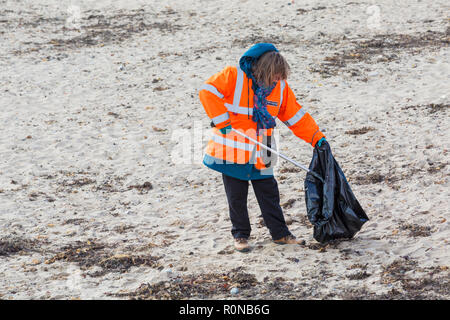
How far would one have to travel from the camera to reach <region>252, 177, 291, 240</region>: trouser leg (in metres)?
4.84

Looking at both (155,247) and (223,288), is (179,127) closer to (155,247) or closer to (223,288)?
(155,247)

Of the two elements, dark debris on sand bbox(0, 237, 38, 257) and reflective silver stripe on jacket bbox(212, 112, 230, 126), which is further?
dark debris on sand bbox(0, 237, 38, 257)

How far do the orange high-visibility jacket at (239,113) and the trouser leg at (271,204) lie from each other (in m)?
0.16

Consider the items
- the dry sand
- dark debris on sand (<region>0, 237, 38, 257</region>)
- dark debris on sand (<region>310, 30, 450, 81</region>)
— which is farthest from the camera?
dark debris on sand (<region>310, 30, 450, 81</region>)

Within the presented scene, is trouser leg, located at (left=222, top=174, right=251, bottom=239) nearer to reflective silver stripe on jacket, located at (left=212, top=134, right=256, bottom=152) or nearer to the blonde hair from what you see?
reflective silver stripe on jacket, located at (left=212, top=134, right=256, bottom=152)

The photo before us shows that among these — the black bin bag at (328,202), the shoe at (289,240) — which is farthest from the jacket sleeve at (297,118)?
the shoe at (289,240)

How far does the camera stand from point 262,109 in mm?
4641

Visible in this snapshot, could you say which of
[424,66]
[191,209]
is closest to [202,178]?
[191,209]

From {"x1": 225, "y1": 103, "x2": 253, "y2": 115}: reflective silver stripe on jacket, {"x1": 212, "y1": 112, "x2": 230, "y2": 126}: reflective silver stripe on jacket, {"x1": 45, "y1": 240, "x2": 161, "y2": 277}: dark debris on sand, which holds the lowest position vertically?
{"x1": 45, "y1": 240, "x2": 161, "y2": 277}: dark debris on sand

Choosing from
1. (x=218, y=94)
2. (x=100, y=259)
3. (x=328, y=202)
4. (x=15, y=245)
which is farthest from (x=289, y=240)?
(x=15, y=245)

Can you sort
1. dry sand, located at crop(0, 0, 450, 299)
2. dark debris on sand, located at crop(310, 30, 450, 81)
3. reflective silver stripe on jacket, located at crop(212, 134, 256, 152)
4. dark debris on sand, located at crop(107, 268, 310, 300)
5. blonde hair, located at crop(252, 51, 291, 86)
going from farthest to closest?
dark debris on sand, located at crop(310, 30, 450, 81) < reflective silver stripe on jacket, located at crop(212, 134, 256, 152) < dry sand, located at crop(0, 0, 450, 299) < blonde hair, located at crop(252, 51, 291, 86) < dark debris on sand, located at crop(107, 268, 310, 300)

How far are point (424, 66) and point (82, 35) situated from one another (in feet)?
23.1

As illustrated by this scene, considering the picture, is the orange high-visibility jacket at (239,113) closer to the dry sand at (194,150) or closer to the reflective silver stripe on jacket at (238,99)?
the reflective silver stripe on jacket at (238,99)

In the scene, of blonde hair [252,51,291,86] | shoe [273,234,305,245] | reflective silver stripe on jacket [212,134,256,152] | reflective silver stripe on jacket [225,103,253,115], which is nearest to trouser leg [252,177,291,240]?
shoe [273,234,305,245]
